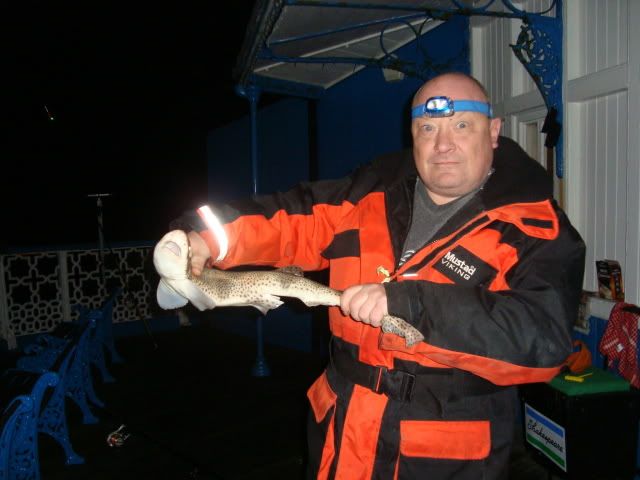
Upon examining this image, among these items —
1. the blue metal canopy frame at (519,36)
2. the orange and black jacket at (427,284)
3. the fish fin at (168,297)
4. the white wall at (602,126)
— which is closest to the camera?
the orange and black jacket at (427,284)

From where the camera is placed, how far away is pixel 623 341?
139 inches

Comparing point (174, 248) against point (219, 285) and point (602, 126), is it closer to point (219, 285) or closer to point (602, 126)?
point (219, 285)

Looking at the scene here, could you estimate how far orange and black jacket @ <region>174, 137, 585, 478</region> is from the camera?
1.74 metres

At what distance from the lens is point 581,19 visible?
382 centimetres

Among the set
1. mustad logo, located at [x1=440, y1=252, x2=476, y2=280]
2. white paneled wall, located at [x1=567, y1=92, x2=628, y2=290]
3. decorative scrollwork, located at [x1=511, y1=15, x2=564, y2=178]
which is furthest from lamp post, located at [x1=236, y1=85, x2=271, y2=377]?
mustad logo, located at [x1=440, y1=252, x2=476, y2=280]

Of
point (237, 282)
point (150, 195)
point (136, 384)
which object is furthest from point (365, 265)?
point (150, 195)

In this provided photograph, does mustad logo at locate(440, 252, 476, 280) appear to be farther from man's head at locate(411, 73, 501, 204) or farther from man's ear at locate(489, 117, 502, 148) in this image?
man's ear at locate(489, 117, 502, 148)

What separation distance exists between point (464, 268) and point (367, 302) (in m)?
0.48

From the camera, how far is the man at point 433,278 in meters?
1.75

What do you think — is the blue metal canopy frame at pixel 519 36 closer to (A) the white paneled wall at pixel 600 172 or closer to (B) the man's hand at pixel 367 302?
(A) the white paneled wall at pixel 600 172

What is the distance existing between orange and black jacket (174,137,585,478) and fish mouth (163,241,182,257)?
265 millimetres

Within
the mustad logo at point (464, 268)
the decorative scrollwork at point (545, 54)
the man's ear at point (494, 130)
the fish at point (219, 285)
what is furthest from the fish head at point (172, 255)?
the decorative scrollwork at point (545, 54)

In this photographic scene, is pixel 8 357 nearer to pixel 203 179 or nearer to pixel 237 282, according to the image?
pixel 237 282

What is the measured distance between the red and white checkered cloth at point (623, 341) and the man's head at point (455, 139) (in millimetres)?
2104
